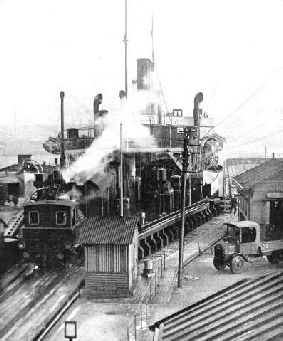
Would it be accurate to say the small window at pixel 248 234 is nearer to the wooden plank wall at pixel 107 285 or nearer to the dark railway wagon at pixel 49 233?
the wooden plank wall at pixel 107 285

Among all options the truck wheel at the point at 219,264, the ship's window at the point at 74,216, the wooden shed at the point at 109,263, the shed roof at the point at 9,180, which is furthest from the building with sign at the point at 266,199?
the shed roof at the point at 9,180

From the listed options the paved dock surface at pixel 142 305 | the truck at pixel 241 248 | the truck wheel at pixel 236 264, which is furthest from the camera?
the truck at pixel 241 248

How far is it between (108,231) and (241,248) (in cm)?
661

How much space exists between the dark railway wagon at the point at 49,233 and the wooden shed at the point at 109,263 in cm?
402

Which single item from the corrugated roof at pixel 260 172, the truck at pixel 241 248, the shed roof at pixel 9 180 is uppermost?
the corrugated roof at pixel 260 172

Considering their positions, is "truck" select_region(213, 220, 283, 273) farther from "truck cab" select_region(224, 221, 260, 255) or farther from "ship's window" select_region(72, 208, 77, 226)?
"ship's window" select_region(72, 208, 77, 226)

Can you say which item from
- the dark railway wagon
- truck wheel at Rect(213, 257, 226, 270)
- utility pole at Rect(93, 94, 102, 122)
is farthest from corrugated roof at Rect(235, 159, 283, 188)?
utility pole at Rect(93, 94, 102, 122)

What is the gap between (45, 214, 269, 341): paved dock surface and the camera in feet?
43.3

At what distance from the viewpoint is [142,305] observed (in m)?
15.4

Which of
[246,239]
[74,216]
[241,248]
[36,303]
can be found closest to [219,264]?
[241,248]

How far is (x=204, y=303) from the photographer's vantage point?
9211mm

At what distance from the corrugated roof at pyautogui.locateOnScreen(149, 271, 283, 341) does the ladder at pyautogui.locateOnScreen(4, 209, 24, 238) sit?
15654 mm

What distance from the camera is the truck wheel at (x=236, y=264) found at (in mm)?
19052

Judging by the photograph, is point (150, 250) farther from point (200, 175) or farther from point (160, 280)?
point (200, 175)
